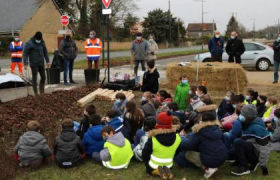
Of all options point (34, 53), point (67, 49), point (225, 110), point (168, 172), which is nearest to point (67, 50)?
point (67, 49)

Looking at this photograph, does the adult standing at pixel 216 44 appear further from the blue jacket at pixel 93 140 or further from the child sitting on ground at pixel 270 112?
the blue jacket at pixel 93 140

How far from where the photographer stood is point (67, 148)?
17.9 ft

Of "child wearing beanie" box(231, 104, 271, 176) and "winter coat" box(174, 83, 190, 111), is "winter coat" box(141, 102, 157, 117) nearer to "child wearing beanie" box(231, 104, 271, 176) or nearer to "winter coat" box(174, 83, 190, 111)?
"winter coat" box(174, 83, 190, 111)

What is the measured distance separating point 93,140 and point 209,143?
1.94 metres

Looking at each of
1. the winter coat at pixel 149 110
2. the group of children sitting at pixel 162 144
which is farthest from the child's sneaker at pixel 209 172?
the winter coat at pixel 149 110

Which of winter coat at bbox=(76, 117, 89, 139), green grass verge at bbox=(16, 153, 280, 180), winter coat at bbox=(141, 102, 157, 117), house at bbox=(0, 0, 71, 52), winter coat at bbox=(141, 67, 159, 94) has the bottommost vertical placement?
green grass verge at bbox=(16, 153, 280, 180)

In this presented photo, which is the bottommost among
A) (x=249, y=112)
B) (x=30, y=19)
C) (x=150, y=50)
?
(x=249, y=112)

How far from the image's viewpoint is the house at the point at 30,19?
1917 inches

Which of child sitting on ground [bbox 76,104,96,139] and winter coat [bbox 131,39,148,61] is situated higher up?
winter coat [bbox 131,39,148,61]

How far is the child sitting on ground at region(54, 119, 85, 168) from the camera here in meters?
5.40

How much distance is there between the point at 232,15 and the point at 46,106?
11036cm

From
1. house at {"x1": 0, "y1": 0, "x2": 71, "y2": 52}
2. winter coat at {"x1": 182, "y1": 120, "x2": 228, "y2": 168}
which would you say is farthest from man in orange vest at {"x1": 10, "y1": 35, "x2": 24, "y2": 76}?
house at {"x1": 0, "y1": 0, "x2": 71, "y2": 52}

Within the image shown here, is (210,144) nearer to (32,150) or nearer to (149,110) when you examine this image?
(149,110)

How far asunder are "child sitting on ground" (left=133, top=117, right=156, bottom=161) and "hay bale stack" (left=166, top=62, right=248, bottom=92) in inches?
246
